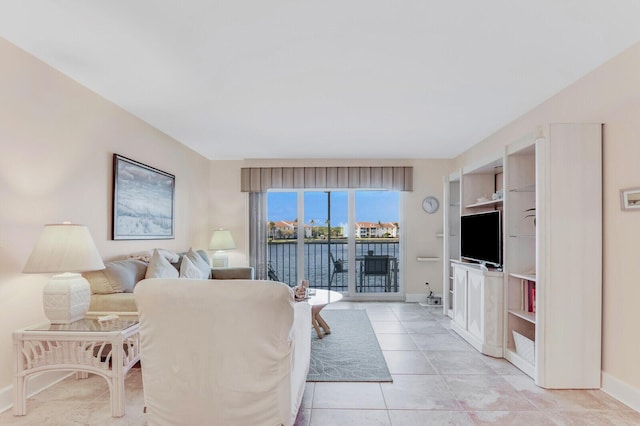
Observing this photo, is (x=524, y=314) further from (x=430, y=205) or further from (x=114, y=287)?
(x=114, y=287)

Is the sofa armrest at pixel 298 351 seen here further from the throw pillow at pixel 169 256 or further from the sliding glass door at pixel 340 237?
the sliding glass door at pixel 340 237

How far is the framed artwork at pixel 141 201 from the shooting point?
11.7 ft

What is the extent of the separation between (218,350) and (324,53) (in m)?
1.94

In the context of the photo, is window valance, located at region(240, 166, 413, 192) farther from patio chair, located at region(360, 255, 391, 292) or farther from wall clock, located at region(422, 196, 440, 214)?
patio chair, located at region(360, 255, 391, 292)

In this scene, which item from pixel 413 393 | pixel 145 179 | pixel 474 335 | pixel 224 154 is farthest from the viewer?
pixel 224 154

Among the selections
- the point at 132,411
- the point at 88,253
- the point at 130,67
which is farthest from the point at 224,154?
the point at 132,411

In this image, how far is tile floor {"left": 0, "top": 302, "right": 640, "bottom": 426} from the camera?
2.29 metres

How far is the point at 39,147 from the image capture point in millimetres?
2662

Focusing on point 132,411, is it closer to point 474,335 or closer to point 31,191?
point 31,191

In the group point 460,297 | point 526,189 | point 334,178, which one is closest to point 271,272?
point 334,178

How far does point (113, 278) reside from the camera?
3.04 m

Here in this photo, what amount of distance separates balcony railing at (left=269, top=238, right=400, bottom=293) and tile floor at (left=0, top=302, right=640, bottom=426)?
293 centimetres

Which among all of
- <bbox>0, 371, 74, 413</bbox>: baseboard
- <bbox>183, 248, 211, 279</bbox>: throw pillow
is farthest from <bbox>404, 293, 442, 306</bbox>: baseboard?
<bbox>0, 371, 74, 413</bbox>: baseboard

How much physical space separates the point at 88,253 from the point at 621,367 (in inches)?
146
